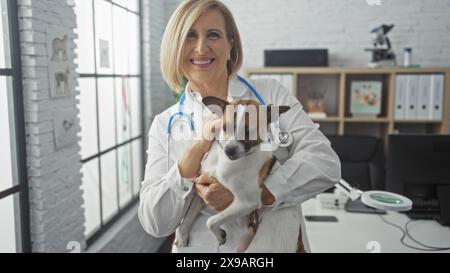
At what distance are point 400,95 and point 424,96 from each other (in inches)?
6.9

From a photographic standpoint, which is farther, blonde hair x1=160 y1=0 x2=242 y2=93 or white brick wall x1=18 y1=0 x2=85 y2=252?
white brick wall x1=18 y1=0 x2=85 y2=252

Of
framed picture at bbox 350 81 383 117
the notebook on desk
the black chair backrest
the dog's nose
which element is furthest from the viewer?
framed picture at bbox 350 81 383 117

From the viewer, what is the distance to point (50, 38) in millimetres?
1529

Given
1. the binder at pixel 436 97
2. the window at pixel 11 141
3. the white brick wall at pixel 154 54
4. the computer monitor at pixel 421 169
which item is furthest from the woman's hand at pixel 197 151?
the binder at pixel 436 97

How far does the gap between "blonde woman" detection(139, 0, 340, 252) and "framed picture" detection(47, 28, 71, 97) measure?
0.92 m

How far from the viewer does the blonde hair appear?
70 cm

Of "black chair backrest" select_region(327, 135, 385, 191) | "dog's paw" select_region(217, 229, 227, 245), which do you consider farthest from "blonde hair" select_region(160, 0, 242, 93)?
"black chair backrest" select_region(327, 135, 385, 191)

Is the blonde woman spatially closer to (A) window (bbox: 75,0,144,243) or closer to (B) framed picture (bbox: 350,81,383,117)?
(A) window (bbox: 75,0,144,243)

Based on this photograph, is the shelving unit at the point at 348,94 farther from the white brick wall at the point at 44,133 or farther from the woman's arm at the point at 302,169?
the woman's arm at the point at 302,169

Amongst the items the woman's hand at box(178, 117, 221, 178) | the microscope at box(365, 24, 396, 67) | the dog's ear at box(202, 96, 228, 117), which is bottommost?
the woman's hand at box(178, 117, 221, 178)

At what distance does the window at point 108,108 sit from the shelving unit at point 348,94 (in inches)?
49.1

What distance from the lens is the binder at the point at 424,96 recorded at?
114 inches
